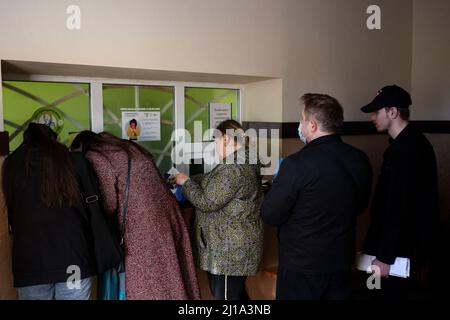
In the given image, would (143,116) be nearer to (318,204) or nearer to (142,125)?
(142,125)

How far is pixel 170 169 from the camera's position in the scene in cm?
271

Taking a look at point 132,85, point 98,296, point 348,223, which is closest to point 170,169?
point 132,85

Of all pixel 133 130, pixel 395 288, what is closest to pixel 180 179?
pixel 133 130

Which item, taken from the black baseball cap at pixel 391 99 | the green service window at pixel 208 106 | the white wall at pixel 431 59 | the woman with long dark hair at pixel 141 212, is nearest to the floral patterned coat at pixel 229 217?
the woman with long dark hair at pixel 141 212

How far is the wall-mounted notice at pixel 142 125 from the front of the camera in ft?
8.46

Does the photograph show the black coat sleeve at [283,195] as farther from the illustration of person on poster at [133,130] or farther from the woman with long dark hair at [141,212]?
the illustration of person on poster at [133,130]

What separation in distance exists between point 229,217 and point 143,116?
3.38 ft

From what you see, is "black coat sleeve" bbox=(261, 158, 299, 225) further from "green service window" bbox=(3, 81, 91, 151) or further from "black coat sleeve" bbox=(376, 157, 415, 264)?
"green service window" bbox=(3, 81, 91, 151)

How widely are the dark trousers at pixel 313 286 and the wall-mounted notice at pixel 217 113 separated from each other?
4.71ft

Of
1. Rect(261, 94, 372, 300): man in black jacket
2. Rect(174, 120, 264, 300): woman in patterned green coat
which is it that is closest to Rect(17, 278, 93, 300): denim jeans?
Rect(174, 120, 264, 300): woman in patterned green coat

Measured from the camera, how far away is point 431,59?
3262 mm
